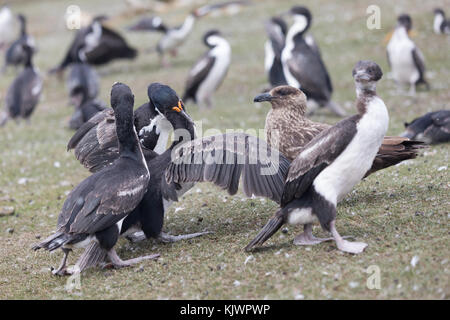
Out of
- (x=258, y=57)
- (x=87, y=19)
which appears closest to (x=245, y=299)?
(x=258, y=57)

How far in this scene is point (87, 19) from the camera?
1110 inches

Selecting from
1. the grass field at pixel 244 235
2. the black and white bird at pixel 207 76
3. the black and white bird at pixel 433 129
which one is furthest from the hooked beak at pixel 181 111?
the black and white bird at pixel 207 76

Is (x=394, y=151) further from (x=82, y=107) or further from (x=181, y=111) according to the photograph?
(x=82, y=107)

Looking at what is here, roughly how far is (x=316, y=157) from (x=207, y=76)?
34.0 ft

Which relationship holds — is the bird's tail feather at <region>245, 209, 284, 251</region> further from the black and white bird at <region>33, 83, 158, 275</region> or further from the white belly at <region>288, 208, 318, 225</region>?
the black and white bird at <region>33, 83, 158, 275</region>

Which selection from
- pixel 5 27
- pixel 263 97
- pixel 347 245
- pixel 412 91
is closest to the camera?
pixel 347 245

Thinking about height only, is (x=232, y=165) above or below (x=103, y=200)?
above

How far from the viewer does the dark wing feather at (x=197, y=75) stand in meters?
16.1

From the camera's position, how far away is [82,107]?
14.7m

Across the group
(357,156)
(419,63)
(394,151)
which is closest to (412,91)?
(419,63)

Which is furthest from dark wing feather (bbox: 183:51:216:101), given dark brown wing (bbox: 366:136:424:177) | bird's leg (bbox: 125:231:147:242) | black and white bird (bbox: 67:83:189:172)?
dark brown wing (bbox: 366:136:424:177)

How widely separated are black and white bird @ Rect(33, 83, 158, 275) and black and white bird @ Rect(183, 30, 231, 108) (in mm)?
9261

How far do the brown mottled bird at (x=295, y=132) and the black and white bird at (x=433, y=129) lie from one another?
124 inches
